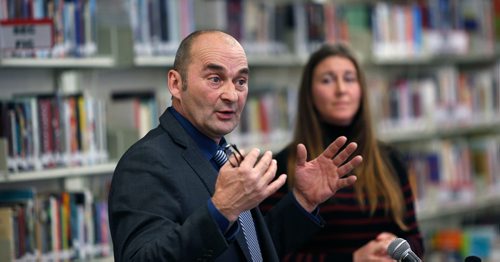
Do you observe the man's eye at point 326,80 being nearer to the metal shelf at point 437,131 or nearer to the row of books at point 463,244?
the metal shelf at point 437,131

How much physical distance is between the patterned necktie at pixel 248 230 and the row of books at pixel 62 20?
153 cm

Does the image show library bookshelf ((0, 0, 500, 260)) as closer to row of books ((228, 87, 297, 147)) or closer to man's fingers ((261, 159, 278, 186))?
row of books ((228, 87, 297, 147))

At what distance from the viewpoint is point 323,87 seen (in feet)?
11.4

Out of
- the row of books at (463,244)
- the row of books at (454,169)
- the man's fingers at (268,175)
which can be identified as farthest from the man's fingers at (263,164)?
the row of books at (463,244)

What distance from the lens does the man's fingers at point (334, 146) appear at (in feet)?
8.06

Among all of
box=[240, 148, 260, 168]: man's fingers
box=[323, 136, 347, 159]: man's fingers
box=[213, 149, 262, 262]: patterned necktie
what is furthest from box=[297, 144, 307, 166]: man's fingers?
box=[240, 148, 260, 168]: man's fingers

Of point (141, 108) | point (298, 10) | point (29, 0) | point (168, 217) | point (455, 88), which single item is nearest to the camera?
point (168, 217)

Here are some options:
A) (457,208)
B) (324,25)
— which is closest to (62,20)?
(324,25)

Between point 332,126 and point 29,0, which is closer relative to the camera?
point 332,126

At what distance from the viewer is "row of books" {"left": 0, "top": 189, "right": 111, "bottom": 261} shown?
11.9 feet

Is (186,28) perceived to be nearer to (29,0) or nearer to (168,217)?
(29,0)

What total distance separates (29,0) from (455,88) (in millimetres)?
3744

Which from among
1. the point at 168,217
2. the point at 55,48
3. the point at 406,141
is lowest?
Answer: the point at 406,141

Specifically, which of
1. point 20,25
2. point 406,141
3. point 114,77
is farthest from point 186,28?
point 406,141
